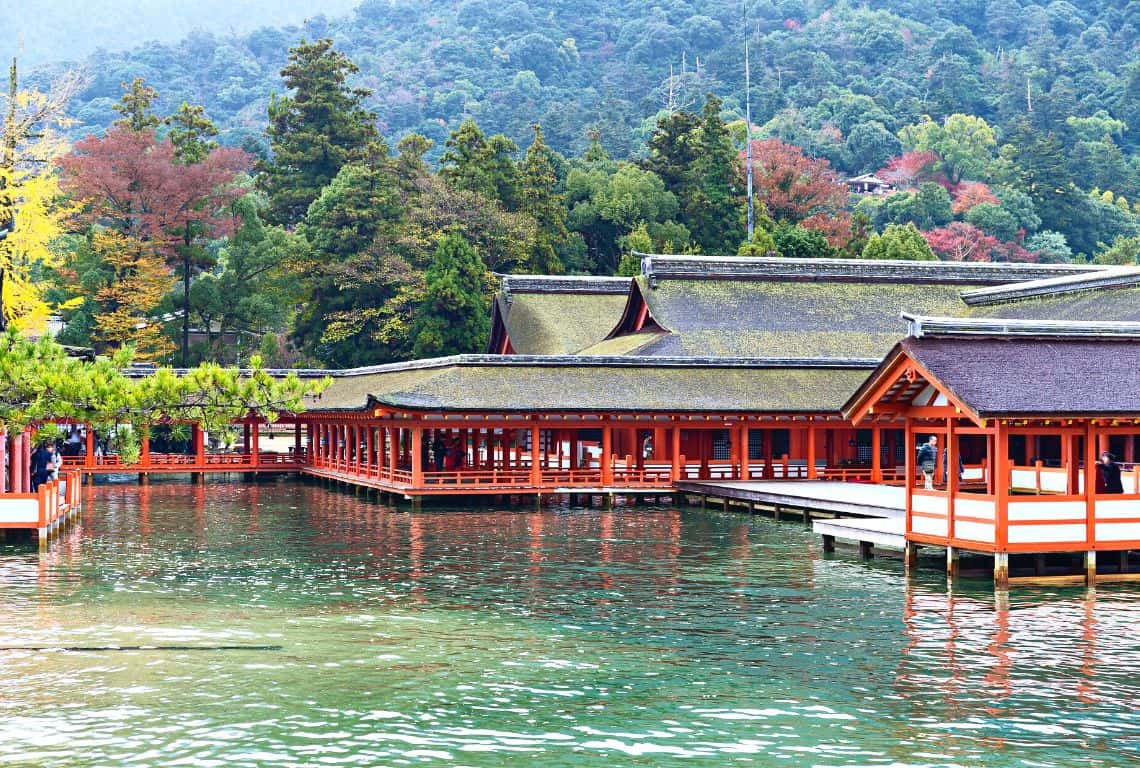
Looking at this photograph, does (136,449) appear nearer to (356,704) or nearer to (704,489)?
(356,704)

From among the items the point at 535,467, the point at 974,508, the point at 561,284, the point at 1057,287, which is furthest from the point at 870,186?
the point at 974,508

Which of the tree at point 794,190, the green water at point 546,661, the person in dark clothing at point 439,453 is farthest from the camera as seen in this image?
the tree at point 794,190

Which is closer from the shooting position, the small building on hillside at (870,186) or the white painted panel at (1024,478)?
the white painted panel at (1024,478)

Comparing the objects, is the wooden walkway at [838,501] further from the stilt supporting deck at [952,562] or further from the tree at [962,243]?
the tree at [962,243]

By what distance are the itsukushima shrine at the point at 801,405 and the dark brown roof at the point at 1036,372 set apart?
45 mm

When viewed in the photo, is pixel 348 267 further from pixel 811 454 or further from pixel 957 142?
pixel 957 142

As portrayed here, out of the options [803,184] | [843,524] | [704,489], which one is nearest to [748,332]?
[704,489]

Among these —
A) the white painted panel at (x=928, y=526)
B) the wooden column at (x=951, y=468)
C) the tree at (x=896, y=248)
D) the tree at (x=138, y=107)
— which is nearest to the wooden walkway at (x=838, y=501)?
the white painted panel at (x=928, y=526)

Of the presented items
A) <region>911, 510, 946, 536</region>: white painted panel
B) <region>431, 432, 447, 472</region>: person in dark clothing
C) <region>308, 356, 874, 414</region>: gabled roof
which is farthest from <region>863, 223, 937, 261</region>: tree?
<region>911, 510, 946, 536</region>: white painted panel

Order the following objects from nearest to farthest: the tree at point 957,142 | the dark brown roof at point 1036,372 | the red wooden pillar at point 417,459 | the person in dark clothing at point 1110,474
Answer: the dark brown roof at point 1036,372, the person in dark clothing at point 1110,474, the red wooden pillar at point 417,459, the tree at point 957,142

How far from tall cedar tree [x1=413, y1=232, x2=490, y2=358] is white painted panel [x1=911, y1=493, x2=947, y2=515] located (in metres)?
49.7

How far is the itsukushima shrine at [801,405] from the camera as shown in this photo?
27.1m

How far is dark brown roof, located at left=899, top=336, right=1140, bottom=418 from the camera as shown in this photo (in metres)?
26.0

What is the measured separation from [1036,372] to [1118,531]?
127 inches
